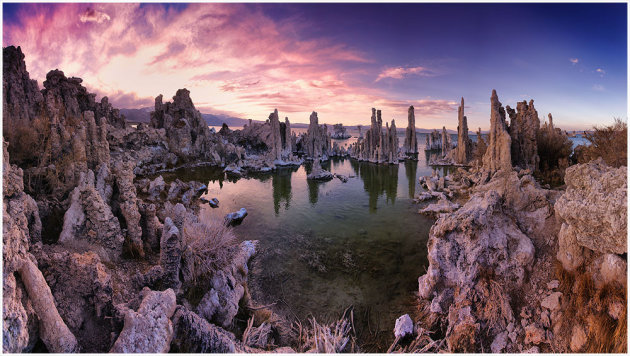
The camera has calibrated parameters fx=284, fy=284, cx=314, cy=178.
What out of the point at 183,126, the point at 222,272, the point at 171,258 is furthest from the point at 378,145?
the point at 171,258

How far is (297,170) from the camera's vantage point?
44094 mm

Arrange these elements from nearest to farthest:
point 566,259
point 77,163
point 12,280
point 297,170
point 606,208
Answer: point 12,280 → point 606,208 → point 566,259 → point 77,163 → point 297,170

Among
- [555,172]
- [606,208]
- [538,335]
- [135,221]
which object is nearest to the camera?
[606,208]

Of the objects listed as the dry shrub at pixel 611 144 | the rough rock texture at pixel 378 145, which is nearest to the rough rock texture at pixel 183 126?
the rough rock texture at pixel 378 145

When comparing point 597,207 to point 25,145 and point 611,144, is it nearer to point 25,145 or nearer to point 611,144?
point 611,144

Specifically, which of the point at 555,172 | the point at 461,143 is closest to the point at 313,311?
the point at 555,172

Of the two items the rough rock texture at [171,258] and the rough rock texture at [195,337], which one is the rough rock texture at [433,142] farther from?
the rough rock texture at [195,337]

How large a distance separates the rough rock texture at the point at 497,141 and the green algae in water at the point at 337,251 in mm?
7918

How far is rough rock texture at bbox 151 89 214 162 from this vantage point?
149 feet

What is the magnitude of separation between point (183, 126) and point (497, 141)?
4419 cm

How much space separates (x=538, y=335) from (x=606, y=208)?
281 cm

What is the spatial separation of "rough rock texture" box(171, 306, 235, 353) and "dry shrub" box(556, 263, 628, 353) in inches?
254

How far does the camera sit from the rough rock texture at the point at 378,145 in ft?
163

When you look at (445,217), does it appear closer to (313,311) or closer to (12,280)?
(313,311)
